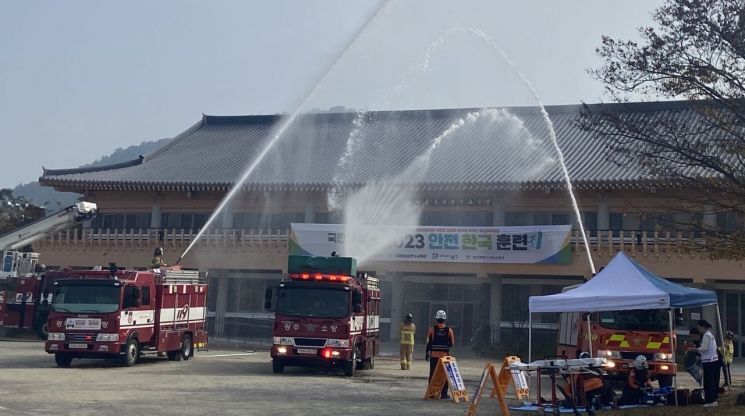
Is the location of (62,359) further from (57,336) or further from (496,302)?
(496,302)

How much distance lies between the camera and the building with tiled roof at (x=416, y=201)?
3419 centimetres

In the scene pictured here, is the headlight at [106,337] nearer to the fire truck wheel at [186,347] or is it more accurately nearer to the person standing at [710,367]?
the fire truck wheel at [186,347]

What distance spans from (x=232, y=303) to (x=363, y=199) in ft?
30.3

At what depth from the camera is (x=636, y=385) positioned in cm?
1570

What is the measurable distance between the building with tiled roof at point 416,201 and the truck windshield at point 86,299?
16257 mm

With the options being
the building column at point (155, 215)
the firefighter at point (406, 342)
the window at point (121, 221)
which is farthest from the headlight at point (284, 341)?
the window at point (121, 221)

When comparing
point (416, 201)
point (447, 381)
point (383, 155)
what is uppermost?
point (383, 155)

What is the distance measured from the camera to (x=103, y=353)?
830 inches

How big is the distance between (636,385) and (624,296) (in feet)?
5.49

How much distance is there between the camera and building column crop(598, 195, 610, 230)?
34.9 metres

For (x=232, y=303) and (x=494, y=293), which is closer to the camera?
(x=494, y=293)

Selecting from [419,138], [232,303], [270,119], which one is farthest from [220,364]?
[270,119]

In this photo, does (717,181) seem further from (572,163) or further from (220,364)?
(572,163)

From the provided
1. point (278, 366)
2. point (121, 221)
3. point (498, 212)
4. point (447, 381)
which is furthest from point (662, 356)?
point (121, 221)
